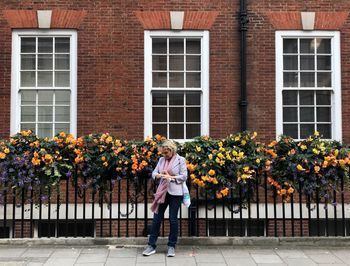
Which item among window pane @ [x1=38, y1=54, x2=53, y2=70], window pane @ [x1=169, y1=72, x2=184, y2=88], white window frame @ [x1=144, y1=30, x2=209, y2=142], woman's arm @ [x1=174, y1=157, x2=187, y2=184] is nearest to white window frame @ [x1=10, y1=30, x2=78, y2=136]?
window pane @ [x1=38, y1=54, x2=53, y2=70]

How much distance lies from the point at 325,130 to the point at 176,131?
141 inches

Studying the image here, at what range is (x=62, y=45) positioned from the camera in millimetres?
10172

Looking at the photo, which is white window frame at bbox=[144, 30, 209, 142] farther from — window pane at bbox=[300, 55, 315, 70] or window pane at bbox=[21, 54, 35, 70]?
window pane at bbox=[21, 54, 35, 70]

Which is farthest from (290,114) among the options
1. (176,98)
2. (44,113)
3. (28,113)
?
(28,113)

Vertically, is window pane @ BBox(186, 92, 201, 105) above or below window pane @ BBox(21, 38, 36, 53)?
below

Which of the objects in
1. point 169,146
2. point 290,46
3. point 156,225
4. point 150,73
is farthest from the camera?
point 290,46

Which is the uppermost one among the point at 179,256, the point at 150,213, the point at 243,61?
the point at 243,61

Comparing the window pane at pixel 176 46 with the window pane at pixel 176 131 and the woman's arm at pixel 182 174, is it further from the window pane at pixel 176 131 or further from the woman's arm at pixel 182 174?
the woman's arm at pixel 182 174

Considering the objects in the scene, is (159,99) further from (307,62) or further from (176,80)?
(307,62)

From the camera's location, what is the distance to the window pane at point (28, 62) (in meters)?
10.1

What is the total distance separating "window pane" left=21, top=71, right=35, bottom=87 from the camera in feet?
33.3

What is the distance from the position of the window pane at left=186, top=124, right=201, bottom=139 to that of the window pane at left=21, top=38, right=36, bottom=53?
13.4 ft

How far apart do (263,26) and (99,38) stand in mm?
3863

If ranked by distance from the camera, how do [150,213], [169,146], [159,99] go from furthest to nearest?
1. [159,99]
2. [150,213]
3. [169,146]
